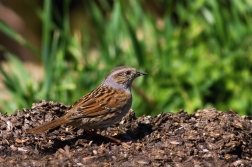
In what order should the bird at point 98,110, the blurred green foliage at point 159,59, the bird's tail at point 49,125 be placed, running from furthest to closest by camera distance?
the blurred green foliage at point 159,59, the bird at point 98,110, the bird's tail at point 49,125

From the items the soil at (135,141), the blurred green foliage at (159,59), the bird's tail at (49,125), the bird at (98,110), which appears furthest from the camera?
the blurred green foliage at (159,59)

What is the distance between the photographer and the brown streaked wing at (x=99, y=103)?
516 cm

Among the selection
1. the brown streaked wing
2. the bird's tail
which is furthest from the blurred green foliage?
the bird's tail

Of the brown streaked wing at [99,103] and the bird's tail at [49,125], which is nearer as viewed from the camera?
the bird's tail at [49,125]

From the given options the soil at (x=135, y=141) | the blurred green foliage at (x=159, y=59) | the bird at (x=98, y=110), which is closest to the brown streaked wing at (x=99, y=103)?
the bird at (x=98, y=110)

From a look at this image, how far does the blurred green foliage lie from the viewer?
7.73 meters

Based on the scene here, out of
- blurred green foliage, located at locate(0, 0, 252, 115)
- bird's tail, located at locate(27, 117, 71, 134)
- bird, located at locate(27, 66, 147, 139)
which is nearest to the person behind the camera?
bird's tail, located at locate(27, 117, 71, 134)

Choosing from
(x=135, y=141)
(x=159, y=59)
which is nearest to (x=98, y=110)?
(x=135, y=141)

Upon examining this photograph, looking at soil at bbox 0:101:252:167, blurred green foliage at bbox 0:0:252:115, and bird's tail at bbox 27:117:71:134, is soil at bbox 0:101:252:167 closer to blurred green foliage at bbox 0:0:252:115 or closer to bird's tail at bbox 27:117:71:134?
bird's tail at bbox 27:117:71:134

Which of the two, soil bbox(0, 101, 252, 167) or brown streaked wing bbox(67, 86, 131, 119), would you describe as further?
brown streaked wing bbox(67, 86, 131, 119)

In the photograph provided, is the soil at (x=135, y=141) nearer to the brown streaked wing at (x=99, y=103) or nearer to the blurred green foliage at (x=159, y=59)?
the brown streaked wing at (x=99, y=103)

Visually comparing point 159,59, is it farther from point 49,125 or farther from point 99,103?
point 49,125

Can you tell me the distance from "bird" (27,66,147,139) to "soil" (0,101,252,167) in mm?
128

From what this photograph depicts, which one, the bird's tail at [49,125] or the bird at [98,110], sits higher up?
the bird at [98,110]
